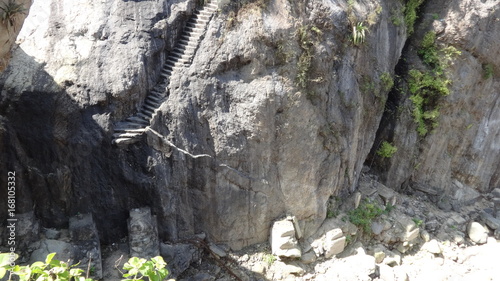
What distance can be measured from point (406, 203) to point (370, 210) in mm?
1905

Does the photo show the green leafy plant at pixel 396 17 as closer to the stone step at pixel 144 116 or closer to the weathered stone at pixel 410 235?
the weathered stone at pixel 410 235

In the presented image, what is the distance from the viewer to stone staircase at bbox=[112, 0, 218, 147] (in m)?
10.4

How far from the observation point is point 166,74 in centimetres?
1102

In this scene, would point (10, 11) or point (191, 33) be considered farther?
point (191, 33)

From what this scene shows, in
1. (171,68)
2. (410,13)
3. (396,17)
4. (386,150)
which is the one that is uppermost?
(410,13)

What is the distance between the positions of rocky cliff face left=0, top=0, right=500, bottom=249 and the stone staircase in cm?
19

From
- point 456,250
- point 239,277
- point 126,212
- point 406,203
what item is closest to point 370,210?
point 406,203

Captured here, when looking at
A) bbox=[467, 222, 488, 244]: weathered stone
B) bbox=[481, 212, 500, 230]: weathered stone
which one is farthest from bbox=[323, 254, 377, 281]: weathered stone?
bbox=[481, 212, 500, 230]: weathered stone

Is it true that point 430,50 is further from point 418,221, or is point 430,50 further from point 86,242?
point 86,242

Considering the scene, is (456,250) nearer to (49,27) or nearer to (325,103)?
(325,103)

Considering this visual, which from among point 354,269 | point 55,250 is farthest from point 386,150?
point 55,250

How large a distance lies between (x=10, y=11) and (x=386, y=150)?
37.3 feet

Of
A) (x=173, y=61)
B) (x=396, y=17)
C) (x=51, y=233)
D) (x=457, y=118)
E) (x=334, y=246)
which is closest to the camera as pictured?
(x=51, y=233)

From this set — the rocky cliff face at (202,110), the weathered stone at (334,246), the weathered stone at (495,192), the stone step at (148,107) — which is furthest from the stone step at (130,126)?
the weathered stone at (495,192)
